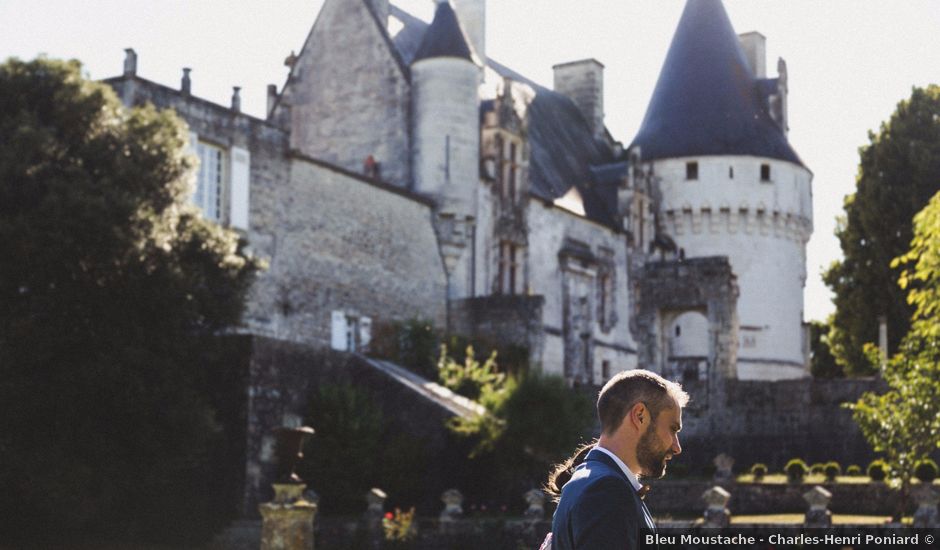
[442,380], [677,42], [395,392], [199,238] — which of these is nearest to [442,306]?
[442,380]

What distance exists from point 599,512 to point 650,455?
1.05ft

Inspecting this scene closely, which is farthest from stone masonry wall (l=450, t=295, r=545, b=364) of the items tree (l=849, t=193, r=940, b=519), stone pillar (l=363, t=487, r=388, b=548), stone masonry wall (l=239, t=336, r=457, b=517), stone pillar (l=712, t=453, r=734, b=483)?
stone pillar (l=363, t=487, r=388, b=548)

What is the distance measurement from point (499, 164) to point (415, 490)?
13910 mm

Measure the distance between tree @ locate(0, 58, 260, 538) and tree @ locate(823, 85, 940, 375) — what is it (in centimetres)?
2479

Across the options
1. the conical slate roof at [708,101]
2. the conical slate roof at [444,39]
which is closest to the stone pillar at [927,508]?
the conical slate roof at [444,39]

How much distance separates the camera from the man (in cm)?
400

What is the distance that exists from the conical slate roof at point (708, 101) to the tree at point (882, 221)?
3.33 m

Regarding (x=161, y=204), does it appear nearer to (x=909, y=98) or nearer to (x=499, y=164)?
(x=499, y=164)

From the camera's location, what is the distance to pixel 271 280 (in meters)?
28.0

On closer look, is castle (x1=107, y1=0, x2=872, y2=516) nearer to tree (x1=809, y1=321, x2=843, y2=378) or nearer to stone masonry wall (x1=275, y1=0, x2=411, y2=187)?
stone masonry wall (x1=275, y1=0, x2=411, y2=187)

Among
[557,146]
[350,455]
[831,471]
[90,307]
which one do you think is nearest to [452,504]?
[350,455]

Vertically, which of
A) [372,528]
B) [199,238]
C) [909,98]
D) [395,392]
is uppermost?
[909,98]

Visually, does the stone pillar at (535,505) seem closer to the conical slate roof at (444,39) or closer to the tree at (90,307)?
the tree at (90,307)

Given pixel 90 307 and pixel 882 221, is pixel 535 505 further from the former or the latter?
pixel 882 221
